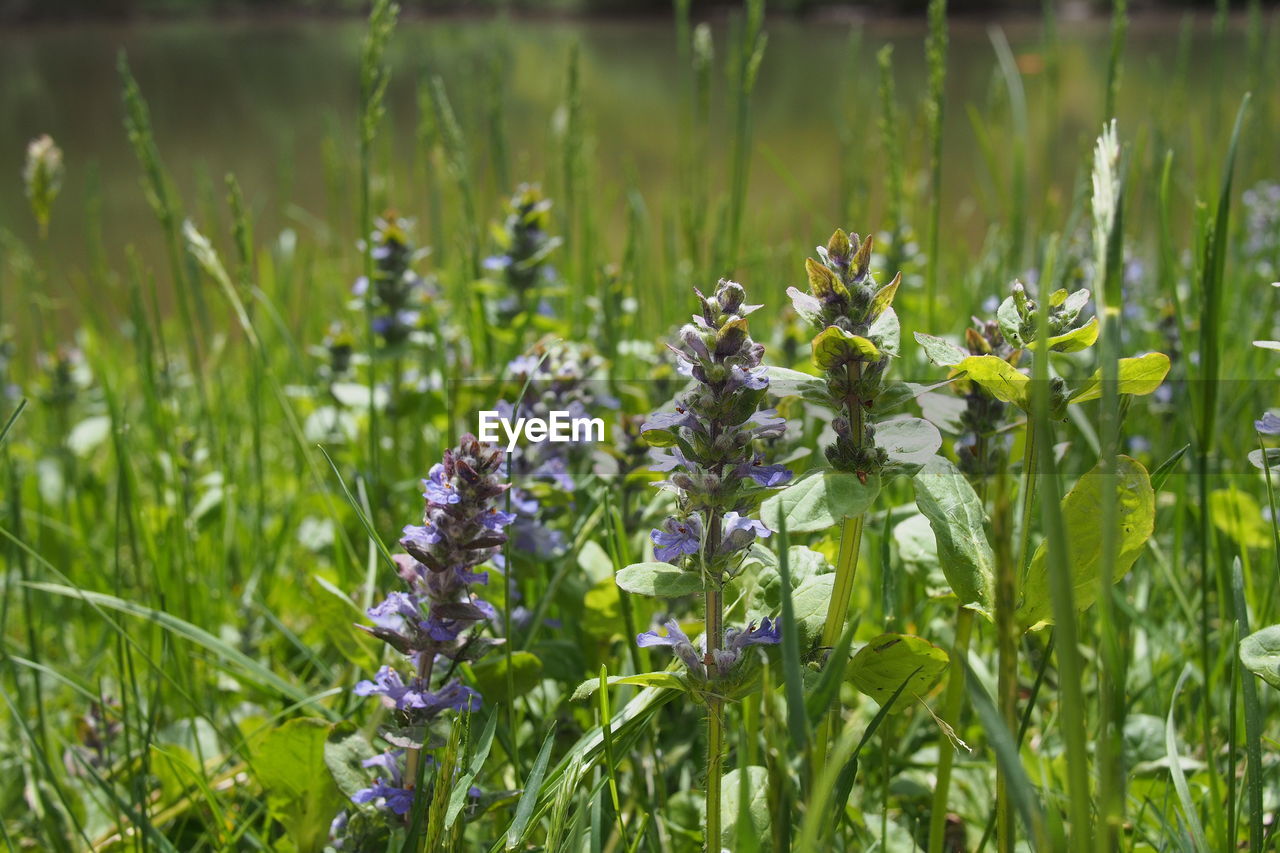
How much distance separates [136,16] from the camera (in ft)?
86.4

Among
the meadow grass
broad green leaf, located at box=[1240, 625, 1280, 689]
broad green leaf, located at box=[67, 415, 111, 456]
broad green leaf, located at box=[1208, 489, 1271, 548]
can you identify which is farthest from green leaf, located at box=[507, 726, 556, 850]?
broad green leaf, located at box=[67, 415, 111, 456]

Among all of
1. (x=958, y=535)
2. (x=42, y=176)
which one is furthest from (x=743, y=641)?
(x=42, y=176)

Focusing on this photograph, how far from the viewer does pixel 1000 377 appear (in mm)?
722

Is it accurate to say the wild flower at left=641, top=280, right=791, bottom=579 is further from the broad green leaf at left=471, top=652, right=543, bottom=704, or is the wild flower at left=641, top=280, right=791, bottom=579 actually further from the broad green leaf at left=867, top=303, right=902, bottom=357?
the broad green leaf at left=471, top=652, right=543, bottom=704

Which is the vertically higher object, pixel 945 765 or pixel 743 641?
pixel 743 641

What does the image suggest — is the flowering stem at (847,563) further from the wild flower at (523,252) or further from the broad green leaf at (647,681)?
the wild flower at (523,252)

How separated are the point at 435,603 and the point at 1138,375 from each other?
524mm

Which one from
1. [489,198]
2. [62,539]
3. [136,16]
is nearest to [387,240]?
[62,539]

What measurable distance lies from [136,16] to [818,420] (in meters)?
29.8

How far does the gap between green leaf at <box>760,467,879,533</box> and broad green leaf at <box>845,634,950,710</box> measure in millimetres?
96

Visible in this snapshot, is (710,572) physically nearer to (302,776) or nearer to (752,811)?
(752,811)

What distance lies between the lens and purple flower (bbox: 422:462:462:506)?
758 millimetres

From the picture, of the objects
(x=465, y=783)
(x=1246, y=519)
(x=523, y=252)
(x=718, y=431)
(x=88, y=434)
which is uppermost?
(x=718, y=431)

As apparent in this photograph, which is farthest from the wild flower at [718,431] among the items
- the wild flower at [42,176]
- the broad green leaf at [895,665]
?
the wild flower at [42,176]
